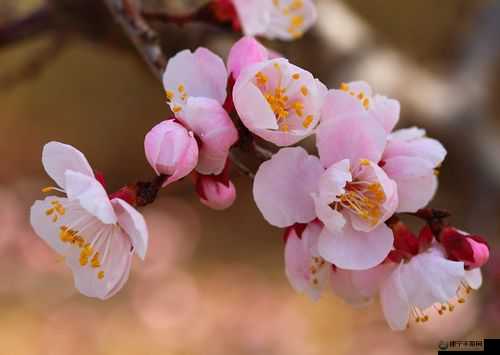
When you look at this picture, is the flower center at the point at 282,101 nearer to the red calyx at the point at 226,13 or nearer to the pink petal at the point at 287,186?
the pink petal at the point at 287,186

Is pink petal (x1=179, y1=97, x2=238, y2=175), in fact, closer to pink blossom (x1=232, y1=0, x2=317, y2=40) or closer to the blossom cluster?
the blossom cluster

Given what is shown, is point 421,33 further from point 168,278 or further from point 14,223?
point 14,223

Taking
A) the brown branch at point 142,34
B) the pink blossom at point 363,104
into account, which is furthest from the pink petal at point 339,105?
the brown branch at point 142,34

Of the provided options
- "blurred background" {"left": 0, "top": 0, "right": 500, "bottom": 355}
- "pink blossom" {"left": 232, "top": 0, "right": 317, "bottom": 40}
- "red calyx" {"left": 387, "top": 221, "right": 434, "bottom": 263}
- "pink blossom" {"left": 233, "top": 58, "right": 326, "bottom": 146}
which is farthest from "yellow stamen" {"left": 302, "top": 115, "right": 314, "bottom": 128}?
"blurred background" {"left": 0, "top": 0, "right": 500, "bottom": 355}

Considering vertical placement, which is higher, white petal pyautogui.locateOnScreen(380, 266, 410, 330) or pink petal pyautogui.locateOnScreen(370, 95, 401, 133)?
pink petal pyautogui.locateOnScreen(370, 95, 401, 133)

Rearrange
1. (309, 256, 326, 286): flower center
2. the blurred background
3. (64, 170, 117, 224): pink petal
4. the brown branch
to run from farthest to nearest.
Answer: the blurred background < the brown branch < (309, 256, 326, 286): flower center < (64, 170, 117, 224): pink petal

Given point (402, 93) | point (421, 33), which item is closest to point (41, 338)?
point (402, 93)

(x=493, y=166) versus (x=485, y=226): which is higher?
(x=493, y=166)
